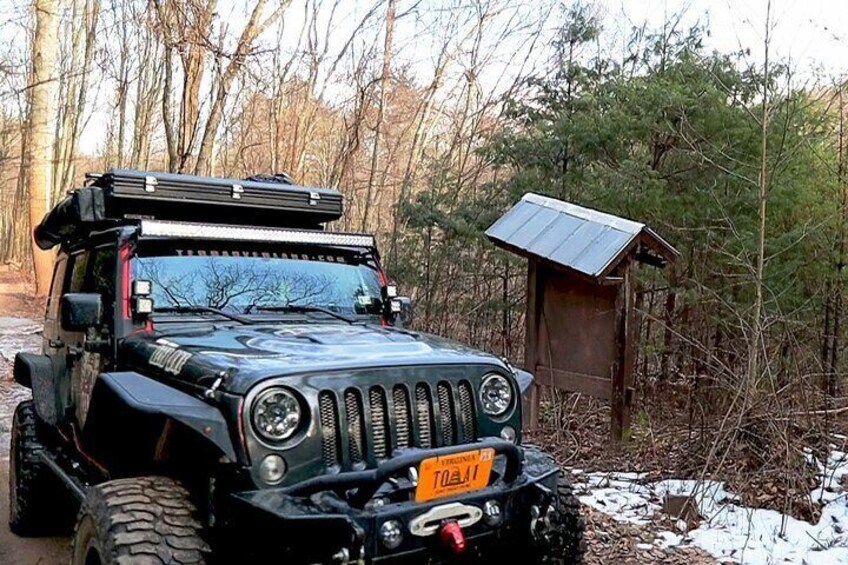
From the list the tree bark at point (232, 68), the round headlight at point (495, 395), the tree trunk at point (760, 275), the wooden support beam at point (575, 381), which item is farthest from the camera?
the tree bark at point (232, 68)

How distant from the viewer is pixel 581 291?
7.14 metres

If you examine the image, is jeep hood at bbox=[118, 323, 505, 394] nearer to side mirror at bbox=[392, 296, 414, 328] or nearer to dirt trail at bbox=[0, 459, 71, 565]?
side mirror at bbox=[392, 296, 414, 328]

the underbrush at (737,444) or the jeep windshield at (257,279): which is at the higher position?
the jeep windshield at (257,279)

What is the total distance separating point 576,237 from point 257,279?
11.6 ft

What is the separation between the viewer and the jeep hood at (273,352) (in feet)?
10.1

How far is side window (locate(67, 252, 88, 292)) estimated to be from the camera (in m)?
4.80

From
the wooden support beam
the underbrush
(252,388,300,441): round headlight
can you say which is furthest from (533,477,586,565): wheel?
the wooden support beam

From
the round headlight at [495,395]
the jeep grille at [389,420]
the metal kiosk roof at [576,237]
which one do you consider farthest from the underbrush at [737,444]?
the jeep grille at [389,420]

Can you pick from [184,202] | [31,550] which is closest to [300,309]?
[184,202]

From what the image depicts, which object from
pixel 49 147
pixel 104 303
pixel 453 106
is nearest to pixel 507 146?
pixel 104 303

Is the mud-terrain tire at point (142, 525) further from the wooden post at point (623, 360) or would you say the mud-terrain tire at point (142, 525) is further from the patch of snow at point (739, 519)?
the wooden post at point (623, 360)

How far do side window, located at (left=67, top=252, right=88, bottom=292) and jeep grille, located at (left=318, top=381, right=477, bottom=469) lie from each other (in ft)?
8.45

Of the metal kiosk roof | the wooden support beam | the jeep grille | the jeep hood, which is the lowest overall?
the wooden support beam

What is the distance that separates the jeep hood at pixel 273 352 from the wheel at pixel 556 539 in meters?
0.75
